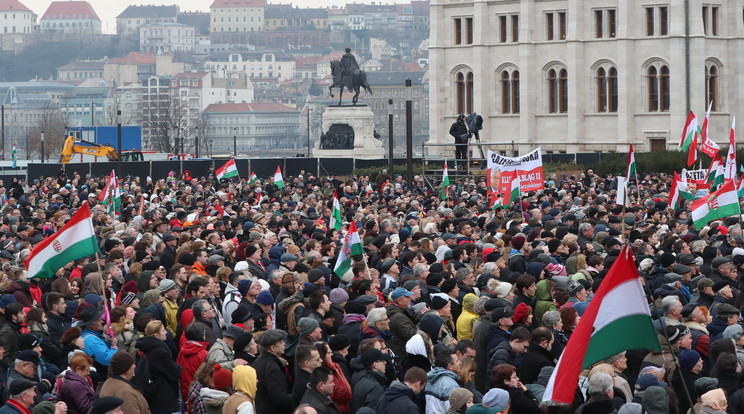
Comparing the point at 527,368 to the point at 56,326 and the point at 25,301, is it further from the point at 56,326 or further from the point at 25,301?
the point at 25,301

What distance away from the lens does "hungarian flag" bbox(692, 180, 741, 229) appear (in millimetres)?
18000

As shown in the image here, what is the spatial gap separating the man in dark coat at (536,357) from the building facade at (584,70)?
45322 mm

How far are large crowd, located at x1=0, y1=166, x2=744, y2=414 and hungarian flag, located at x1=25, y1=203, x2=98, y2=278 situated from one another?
347mm

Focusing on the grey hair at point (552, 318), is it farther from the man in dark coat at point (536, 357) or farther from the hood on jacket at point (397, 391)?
the hood on jacket at point (397, 391)

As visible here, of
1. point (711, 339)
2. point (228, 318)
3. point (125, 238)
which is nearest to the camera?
point (711, 339)

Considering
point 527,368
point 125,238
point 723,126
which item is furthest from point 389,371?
point 723,126

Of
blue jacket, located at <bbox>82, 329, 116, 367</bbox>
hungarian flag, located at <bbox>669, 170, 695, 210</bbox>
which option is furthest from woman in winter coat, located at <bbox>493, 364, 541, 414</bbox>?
hungarian flag, located at <bbox>669, 170, 695, 210</bbox>

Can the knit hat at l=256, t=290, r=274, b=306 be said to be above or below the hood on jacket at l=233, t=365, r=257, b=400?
above

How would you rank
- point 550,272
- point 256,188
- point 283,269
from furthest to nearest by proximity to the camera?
point 256,188, point 283,269, point 550,272

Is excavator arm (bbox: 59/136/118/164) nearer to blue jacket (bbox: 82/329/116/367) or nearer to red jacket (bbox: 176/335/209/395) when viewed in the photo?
blue jacket (bbox: 82/329/116/367)

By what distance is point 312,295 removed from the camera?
1252 cm

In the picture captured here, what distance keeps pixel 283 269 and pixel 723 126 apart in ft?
141

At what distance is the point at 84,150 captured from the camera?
6284 centimetres

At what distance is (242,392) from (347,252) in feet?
18.8
